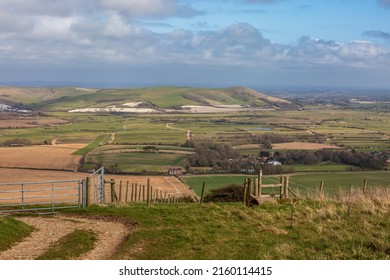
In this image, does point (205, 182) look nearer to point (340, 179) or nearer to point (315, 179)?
point (315, 179)

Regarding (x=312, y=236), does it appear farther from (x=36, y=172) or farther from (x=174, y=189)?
(x=36, y=172)

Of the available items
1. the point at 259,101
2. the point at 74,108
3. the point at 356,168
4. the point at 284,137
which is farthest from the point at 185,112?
the point at 356,168

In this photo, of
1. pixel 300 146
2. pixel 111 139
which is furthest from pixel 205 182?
pixel 111 139

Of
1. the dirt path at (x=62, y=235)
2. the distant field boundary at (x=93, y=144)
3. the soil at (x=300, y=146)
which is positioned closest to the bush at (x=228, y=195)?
the dirt path at (x=62, y=235)

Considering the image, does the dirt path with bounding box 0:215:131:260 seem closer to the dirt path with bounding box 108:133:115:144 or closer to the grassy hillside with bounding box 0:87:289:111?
the dirt path with bounding box 108:133:115:144

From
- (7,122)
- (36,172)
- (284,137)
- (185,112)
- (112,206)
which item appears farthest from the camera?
(185,112)

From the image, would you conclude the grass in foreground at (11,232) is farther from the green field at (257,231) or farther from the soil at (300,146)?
the soil at (300,146)

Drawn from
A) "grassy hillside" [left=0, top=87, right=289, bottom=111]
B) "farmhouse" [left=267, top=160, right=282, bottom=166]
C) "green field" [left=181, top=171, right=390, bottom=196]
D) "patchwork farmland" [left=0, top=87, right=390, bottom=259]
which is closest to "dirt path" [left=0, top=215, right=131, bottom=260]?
"patchwork farmland" [left=0, top=87, right=390, bottom=259]
